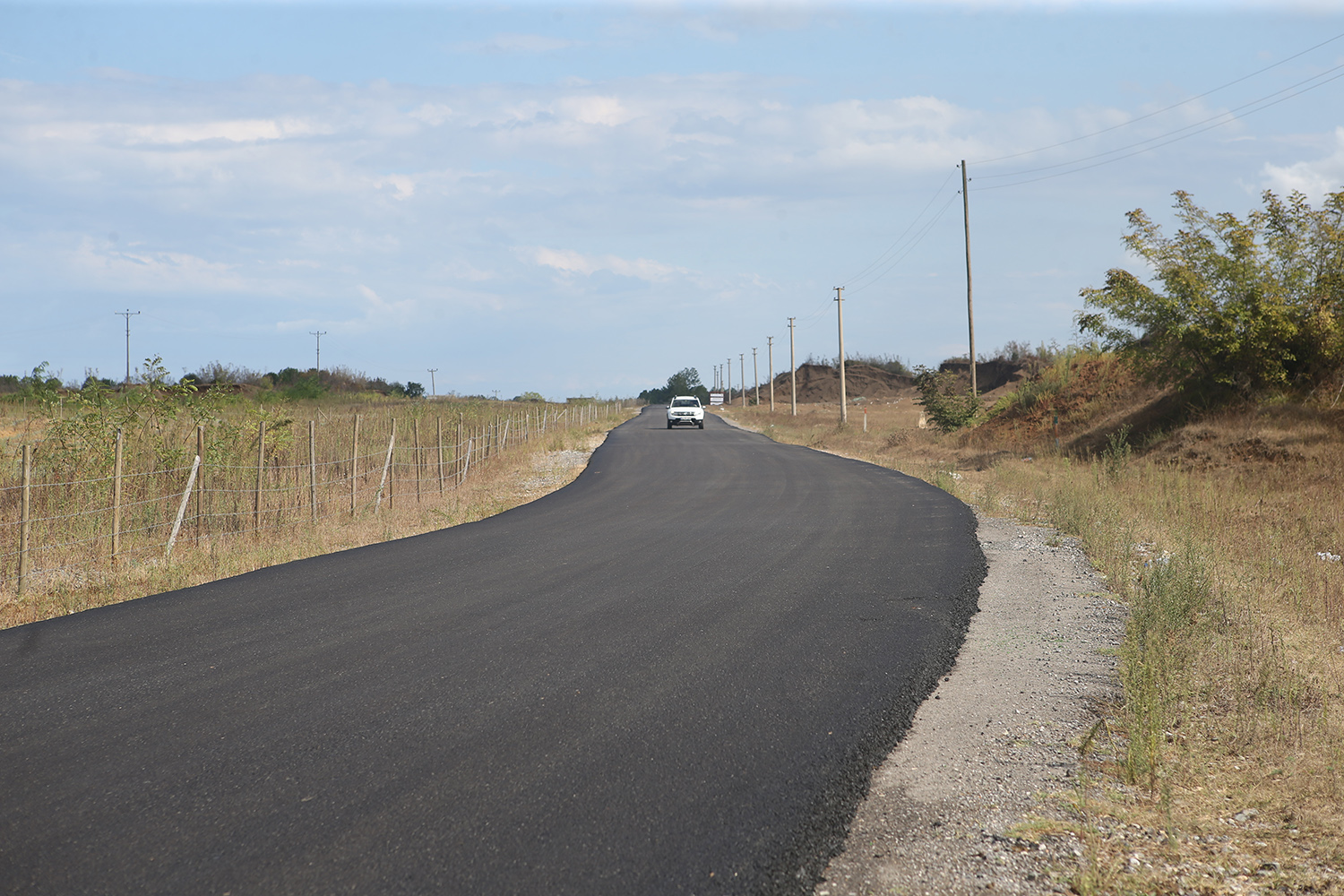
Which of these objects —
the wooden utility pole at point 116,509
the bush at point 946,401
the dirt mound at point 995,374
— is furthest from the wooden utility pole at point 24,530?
the dirt mound at point 995,374

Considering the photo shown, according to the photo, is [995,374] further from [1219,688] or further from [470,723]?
[470,723]

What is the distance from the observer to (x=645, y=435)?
46906 millimetres

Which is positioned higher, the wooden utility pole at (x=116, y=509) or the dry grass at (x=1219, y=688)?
the wooden utility pole at (x=116, y=509)

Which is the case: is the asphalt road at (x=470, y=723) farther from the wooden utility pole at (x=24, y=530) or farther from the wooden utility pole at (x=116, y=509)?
the wooden utility pole at (x=116, y=509)

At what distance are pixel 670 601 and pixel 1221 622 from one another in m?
4.86

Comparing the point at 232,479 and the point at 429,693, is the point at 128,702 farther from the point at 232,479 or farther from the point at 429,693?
the point at 232,479

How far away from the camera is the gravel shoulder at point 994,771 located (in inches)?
152

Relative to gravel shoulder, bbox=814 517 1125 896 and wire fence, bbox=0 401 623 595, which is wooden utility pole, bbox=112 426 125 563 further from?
gravel shoulder, bbox=814 517 1125 896

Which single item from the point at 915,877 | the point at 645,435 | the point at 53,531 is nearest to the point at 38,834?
the point at 915,877

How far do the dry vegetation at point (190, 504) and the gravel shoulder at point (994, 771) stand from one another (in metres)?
8.05

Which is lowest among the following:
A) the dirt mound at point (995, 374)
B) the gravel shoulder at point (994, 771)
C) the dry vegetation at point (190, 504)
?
the gravel shoulder at point (994, 771)

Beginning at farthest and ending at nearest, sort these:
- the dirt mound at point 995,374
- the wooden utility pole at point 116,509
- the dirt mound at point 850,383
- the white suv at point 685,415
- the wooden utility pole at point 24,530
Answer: the dirt mound at point 850,383, the dirt mound at point 995,374, the white suv at point 685,415, the wooden utility pole at point 116,509, the wooden utility pole at point 24,530

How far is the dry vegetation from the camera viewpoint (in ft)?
33.8

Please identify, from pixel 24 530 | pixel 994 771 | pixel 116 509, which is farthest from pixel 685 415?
pixel 994 771
